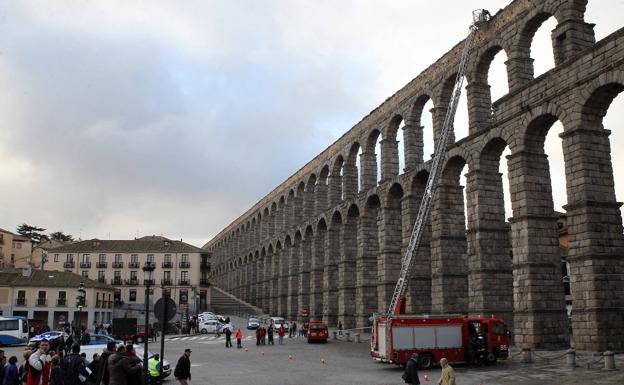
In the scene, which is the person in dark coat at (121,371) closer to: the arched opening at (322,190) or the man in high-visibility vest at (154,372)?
the man in high-visibility vest at (154,372)

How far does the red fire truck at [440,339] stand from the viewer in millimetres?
24328

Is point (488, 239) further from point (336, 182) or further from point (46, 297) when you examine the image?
point (46, 297)

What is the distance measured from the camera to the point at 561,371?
21000mm

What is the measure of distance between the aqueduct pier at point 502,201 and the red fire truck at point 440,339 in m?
2.71

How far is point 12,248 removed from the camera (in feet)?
335

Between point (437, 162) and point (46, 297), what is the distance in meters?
50.9

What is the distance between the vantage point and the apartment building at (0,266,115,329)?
63719 mm

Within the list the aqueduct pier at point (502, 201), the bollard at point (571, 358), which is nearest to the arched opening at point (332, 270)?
the aqueduct pier at point (502, 201)

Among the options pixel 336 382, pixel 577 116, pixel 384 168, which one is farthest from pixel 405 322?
pixel 384 168

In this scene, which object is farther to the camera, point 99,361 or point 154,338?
point 154,338

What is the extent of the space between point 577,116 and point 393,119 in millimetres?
20544

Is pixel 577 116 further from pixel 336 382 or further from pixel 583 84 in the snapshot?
pixel 336 382

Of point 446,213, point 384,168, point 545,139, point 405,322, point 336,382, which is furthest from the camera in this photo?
point 384,168

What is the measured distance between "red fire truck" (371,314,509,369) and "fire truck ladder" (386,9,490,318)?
749 cm
